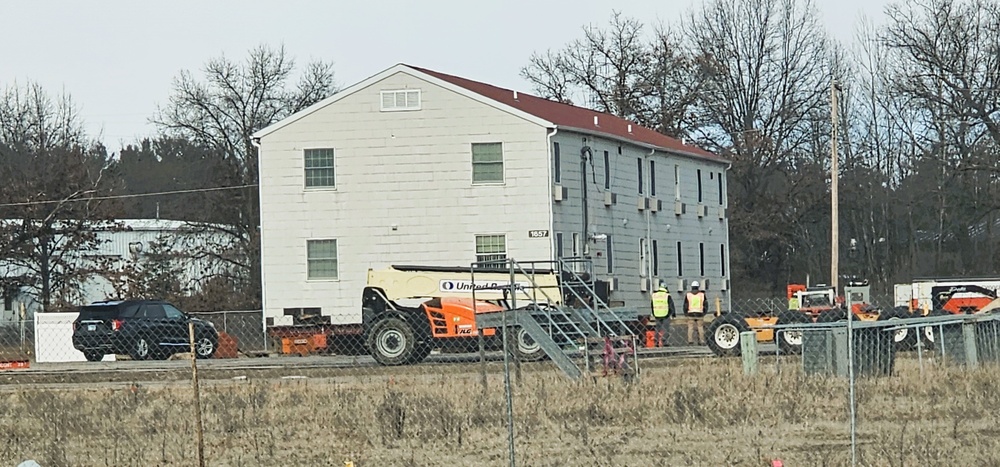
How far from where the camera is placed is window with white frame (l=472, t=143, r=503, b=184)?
42.9m

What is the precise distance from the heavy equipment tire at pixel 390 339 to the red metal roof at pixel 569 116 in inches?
609

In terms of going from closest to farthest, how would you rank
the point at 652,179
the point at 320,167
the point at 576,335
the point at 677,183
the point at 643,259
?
the point at 576,335 < the point at 320,167 < the point at 643,259 < the point at 652,179 < the point at 677,183

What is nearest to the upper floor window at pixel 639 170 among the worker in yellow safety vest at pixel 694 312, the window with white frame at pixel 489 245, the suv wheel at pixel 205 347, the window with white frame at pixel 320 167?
the window with white frame at pixel 489 245

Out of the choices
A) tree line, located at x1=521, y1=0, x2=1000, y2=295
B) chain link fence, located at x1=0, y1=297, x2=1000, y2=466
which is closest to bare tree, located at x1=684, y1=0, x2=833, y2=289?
tree line, located at x1=521, y1=0, x2=1000, y2=295

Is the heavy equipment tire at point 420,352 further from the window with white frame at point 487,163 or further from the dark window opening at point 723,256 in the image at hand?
the dark window opening at point 723,256

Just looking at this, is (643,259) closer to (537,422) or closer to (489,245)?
(489,245)

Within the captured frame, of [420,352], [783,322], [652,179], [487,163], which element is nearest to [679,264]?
[652,179]

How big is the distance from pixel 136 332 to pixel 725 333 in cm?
1407

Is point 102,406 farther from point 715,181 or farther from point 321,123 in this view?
point 715,181

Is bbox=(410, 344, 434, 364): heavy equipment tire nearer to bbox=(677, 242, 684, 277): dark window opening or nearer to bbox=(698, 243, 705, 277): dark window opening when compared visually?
bbox=(677, 242, 684, 277): dark window opening

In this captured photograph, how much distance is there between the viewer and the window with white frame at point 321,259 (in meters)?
43.1

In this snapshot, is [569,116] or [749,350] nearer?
[749,350]

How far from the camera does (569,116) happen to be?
4869 cm

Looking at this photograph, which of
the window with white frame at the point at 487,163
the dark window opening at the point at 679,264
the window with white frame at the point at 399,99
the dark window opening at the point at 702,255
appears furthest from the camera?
the dark window opening at the point at 702,255
